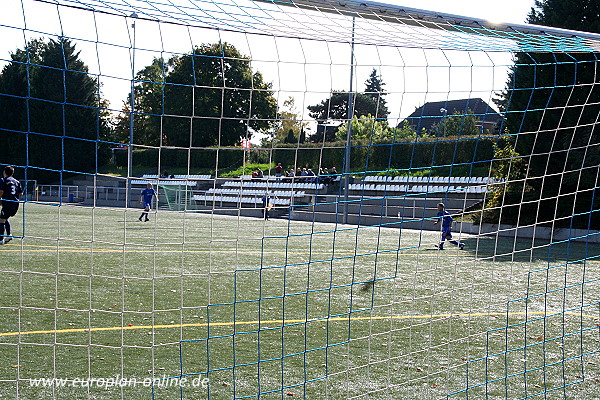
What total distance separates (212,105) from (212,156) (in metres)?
0.42

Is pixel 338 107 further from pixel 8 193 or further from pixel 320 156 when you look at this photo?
pixel 8 193

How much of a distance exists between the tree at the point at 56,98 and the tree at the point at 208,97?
0.38 meters

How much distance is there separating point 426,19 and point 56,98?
3169 mm

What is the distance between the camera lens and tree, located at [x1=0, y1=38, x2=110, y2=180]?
13.0ft

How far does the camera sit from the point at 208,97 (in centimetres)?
446

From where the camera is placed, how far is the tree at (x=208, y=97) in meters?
4.20

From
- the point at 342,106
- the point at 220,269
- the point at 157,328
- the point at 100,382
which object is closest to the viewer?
the point at 100,382

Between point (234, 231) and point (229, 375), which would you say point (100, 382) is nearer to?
point (229, 375)

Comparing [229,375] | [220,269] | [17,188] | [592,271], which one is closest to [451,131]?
[229,375]

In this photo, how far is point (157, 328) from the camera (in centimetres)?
570

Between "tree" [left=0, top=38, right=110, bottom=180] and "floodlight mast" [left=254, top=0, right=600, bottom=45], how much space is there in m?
1.62

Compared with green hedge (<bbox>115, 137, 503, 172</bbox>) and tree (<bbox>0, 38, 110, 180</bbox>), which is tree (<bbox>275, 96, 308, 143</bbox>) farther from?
tree (<bbox>0, 38, 110, 180</bbox>)

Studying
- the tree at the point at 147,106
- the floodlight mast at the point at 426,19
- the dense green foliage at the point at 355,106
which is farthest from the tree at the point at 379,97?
the tree at the point at 147,106

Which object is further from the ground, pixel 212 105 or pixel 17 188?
pixel 212 105
